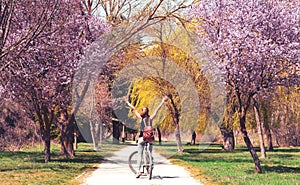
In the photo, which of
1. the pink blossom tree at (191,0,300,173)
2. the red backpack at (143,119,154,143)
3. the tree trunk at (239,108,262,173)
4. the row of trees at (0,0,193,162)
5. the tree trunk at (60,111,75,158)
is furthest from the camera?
the tree trunk at (60,111,75,158)

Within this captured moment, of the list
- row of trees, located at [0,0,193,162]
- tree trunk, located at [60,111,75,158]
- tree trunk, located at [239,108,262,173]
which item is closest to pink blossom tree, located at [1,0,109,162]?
row of trees, located at [0,0,193,162]

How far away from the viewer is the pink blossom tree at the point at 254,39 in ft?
43.6

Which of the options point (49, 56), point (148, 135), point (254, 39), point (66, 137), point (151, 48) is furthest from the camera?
point (151, 48)

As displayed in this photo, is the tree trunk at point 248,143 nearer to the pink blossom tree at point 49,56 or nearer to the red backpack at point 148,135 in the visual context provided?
the red backpack at point 148,135

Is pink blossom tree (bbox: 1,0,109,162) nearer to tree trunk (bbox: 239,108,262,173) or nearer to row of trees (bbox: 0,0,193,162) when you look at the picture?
row of trees (bbox: 0,0,193,162)

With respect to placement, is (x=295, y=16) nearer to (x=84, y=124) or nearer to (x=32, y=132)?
(x=32, y=132)

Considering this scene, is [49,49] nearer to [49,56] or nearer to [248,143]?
[49,56]

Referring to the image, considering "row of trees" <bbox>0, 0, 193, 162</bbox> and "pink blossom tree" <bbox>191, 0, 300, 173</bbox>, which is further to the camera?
"row of trees" <bbox>0, 0, 193, 162</bbox>

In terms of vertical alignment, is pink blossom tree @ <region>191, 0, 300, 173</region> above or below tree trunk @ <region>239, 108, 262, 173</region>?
above

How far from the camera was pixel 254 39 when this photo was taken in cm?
1330

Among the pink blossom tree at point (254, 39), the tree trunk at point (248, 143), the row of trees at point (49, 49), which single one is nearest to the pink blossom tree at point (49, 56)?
the row of trees at point (49, 49)

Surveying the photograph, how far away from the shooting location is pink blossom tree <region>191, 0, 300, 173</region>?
43.6ft

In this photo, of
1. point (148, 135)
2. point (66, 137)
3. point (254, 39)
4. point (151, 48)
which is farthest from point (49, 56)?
point (151, 48)

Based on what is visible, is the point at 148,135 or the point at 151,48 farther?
the point at 151,48
